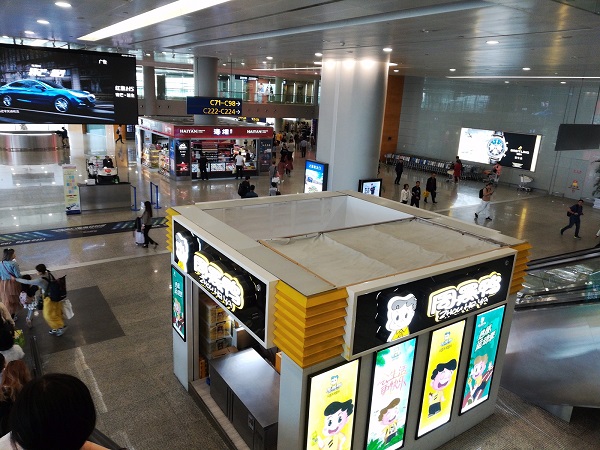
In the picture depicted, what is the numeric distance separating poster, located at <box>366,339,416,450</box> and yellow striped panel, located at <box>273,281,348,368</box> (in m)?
0.88

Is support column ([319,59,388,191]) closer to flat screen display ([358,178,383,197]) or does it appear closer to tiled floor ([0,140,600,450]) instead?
flat screen display ([358,178,383,197])

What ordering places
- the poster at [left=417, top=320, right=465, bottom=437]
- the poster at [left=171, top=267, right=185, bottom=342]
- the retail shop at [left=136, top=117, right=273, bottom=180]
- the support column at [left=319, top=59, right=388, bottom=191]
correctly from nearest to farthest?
the poster at [left=417, top=320, right=465, bottom=437] < the poster at [left=171, top=267, right=185, bottom=342] < the support column at [left=319, top=59, right=388, bottom=191] < the retail shop at [left=136, top=117, right=273, bottom=180]

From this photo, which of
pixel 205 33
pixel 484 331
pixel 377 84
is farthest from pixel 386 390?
pixel 377 84

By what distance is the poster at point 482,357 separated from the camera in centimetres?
586

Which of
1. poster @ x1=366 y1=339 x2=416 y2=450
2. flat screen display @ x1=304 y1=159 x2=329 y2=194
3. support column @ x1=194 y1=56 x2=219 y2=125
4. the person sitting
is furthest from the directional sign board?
the person sitting

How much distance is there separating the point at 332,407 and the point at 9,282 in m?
6.29

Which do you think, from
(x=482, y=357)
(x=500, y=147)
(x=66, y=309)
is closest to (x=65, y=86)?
(x=66, y=309)

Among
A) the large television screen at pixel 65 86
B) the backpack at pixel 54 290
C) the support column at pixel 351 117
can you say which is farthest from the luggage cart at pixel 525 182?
the backpack at pixel 54 290

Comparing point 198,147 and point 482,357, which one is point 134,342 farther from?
point 198,147

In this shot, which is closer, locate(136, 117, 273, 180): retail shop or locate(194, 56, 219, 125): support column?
locate(194, 56, 219, 125): support column

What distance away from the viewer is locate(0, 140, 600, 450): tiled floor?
Answer: 6.02 metres

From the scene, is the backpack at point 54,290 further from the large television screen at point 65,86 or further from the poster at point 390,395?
the poster at point 390,395

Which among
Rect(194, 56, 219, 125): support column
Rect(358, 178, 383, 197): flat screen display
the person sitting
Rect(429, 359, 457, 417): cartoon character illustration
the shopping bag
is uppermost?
Rect(194, 56, 219, 125): support column

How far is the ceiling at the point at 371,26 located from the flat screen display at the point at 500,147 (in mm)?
12093
